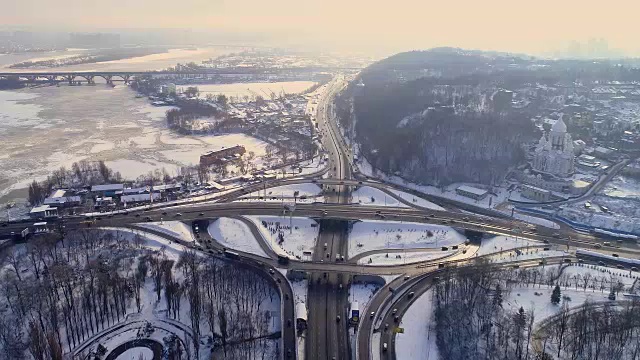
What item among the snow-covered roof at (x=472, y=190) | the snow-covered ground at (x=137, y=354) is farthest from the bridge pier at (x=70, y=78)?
the snow-covered ground at (x=137, y=354)

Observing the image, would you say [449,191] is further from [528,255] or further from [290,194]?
[290,194]

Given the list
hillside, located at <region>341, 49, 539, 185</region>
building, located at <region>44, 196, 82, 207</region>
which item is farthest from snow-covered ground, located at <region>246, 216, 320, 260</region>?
building, located at <region>44, 196, 82, 207</region>

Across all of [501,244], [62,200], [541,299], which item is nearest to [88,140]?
Result: [62,200]

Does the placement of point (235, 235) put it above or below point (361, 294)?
above

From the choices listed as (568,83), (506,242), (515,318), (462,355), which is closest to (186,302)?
(462,355)

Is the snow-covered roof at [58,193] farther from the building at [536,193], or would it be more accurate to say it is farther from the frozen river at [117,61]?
the frozen river at [117,61]
